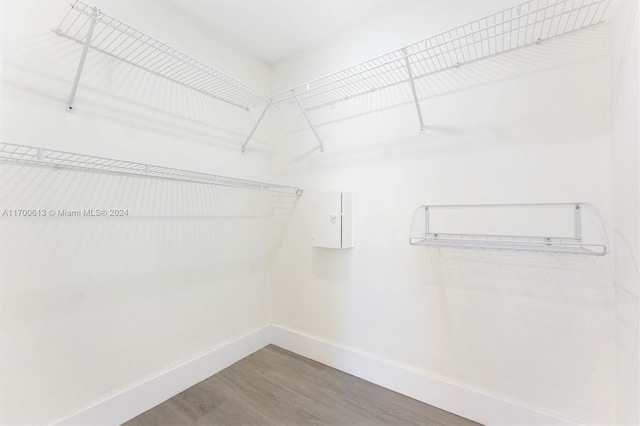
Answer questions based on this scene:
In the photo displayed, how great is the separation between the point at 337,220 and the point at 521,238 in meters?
0.99

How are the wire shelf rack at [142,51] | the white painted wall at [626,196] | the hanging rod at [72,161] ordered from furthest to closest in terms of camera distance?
the wire shelf rack at [142,51], the hanging rod at [72,161], the white painted wall at [626,196]

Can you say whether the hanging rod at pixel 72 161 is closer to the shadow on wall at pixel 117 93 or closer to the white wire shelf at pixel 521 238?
the shadow on wall at pixel 117 93

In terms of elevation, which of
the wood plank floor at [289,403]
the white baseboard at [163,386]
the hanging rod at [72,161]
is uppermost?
the hanging rod at [72,161]

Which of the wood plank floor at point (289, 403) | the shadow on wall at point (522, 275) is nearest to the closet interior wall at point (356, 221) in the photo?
the shadow on wall at point (522, 275)

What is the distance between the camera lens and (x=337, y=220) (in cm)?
182

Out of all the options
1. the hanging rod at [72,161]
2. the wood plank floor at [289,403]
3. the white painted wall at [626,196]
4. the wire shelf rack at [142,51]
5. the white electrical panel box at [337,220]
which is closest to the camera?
the white painted wall at [626,196]

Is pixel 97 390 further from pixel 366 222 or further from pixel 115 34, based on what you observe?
pixel 115 34

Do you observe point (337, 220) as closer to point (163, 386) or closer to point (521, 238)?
point (521, 238)

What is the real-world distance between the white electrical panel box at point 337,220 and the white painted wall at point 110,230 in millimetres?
676

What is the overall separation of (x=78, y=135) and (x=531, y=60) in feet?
7.17

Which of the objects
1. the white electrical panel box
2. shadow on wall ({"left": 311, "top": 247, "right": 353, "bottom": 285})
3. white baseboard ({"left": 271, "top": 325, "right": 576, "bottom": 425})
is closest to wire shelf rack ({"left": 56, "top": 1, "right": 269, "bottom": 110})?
the white electrical panel box

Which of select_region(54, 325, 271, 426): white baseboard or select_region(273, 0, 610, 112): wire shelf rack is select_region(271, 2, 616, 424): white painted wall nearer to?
select_region(273, 0, 610, 112): wire shelf rack

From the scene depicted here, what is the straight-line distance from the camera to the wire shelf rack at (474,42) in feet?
3.88

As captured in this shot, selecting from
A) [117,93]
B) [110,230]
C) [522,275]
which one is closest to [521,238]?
[522,275]
